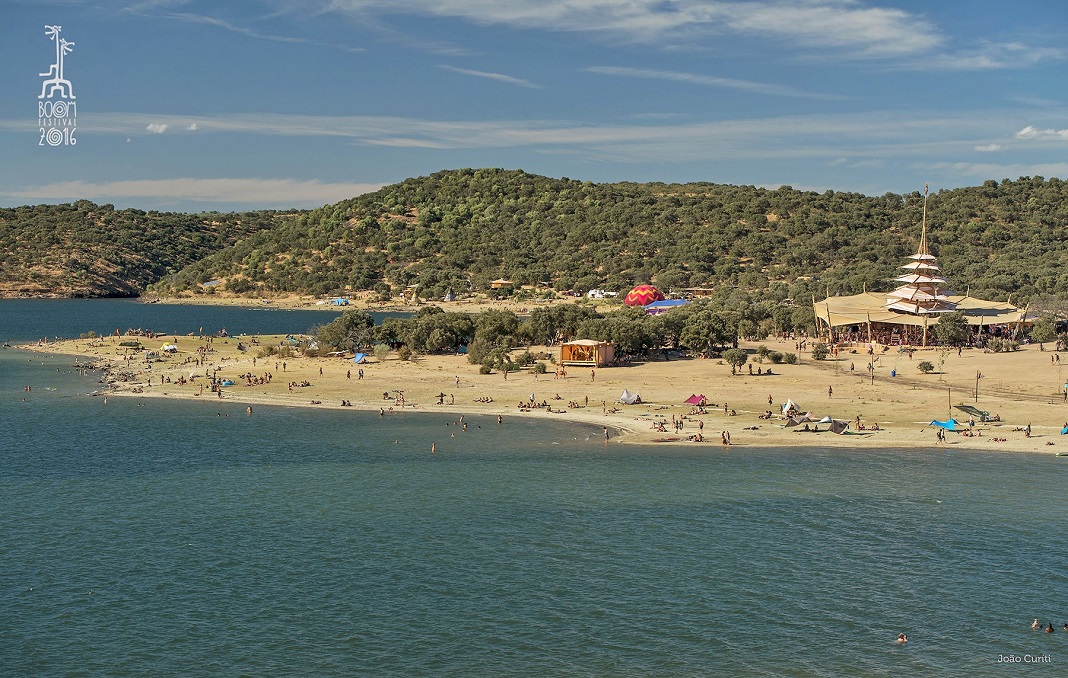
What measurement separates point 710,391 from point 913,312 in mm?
36389

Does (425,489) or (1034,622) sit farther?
(425,489)

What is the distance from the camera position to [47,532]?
41.8 metres

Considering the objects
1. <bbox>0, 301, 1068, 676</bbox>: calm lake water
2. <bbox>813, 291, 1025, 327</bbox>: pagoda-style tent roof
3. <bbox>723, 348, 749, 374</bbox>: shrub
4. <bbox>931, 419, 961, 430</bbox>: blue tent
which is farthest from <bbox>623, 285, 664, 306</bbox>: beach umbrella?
<bbox>931, 419, 961, 430</bbox>: blue tent

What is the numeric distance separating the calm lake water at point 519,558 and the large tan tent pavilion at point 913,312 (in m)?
43.9

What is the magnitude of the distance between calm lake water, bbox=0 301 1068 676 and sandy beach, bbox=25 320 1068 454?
4124mm

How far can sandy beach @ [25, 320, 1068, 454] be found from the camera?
58688 millimetres

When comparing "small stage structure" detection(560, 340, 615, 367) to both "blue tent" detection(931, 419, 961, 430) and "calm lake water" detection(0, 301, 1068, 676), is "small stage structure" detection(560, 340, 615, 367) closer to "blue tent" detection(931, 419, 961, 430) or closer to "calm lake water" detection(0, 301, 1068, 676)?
"calm lake water" detection(0, 301, 1068, 676)

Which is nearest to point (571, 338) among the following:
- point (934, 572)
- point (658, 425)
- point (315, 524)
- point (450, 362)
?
point (450, 362)

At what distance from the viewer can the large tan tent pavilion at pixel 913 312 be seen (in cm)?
9500

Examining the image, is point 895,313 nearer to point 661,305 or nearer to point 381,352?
point 661,305

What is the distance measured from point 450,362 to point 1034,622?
206 ft

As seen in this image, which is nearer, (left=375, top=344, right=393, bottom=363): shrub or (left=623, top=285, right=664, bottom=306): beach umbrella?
(left=375, top=344, right=393, bottom=363): shrub

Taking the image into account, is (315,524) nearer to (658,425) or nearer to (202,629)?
(202,629)

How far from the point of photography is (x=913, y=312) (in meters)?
97.5
